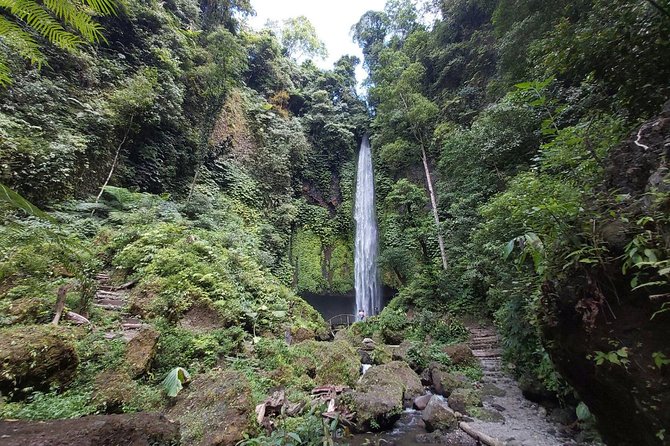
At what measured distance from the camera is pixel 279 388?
207 inches

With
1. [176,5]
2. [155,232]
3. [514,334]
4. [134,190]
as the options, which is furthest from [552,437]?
[176,5]

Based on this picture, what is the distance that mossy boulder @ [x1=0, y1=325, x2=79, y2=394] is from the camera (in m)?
2.92

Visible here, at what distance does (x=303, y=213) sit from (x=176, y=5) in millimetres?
11943

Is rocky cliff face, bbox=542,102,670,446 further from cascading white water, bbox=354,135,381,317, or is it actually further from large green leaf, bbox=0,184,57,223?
cascading white water, bbox=354,135,381,317

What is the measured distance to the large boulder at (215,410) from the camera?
3.20 m

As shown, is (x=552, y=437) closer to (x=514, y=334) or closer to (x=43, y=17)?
(x=514, y=334)

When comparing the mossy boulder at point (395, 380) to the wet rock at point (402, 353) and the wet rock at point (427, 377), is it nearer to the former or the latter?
the wet rock at point (427, 377)

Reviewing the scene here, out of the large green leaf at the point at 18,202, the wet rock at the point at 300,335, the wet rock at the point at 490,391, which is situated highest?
the large green leaf at the point at 18,202

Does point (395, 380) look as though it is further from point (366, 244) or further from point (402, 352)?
point (366, 244)

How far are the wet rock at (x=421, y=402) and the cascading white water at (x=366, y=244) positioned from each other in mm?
9821

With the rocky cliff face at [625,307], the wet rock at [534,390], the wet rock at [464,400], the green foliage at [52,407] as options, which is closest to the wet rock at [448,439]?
the wet rock at [464,400]

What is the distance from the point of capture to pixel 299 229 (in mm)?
17453

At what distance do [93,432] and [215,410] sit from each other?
5.20ft

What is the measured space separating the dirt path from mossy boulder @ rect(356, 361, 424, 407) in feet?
4.42
